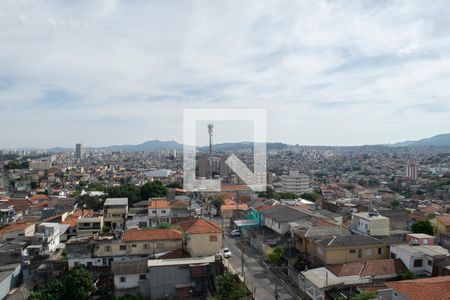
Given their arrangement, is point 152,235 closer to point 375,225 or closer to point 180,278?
point 180,278

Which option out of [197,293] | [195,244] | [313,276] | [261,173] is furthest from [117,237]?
[261,173]

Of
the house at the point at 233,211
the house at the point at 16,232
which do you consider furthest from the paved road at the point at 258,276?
the house at the point at 16,232

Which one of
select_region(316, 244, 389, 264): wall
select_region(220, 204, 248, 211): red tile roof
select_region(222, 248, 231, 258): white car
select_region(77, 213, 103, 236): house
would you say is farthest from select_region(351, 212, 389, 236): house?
select_region(77, 213, 103, 236): house

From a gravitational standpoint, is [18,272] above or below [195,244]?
below

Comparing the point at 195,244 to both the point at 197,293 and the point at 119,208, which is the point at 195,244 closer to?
the point at 197,293

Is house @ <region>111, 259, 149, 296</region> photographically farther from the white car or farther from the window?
the window

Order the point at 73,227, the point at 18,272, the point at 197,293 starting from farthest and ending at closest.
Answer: the point at 73,227, the point at 18,272, the point at 197,293

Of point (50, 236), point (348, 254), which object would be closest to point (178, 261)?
point (348, 254)
